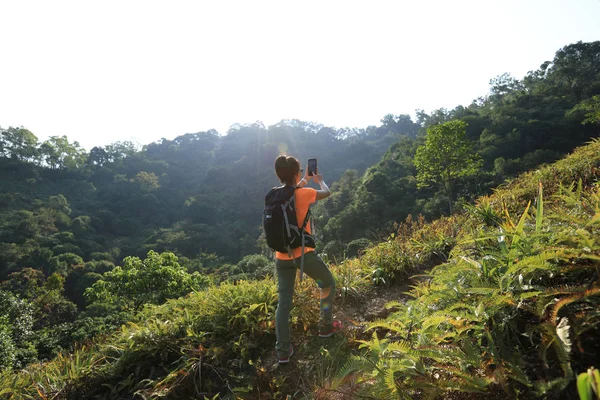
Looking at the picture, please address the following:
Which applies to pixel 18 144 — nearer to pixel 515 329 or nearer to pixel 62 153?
pixel 62 153

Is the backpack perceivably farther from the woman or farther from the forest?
the forest

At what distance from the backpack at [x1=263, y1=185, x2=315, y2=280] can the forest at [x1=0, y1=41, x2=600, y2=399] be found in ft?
3.28

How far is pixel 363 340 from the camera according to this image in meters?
2.77

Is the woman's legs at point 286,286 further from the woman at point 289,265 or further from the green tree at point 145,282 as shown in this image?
the green tree at point 145,282

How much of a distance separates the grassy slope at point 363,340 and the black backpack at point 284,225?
2.86 ft

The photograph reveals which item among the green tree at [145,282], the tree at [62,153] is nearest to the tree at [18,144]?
the tree at [62,153]

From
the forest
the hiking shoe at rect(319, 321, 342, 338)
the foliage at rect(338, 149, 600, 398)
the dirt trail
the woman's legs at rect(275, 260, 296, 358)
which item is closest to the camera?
the foliage at rect(338, 149, 600, 398)

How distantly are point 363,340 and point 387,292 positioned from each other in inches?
59.6

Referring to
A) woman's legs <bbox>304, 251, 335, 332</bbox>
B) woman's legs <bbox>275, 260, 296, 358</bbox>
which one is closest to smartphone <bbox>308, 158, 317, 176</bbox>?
woman's legs <bbox>304, 251, 335, 332</bbox>

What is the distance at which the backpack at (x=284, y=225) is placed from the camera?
2.73m

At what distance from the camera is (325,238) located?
3031 centimetres

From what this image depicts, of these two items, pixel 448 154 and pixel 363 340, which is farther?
pixel 448 154

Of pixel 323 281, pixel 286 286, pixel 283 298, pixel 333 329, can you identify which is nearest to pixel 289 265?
pixel 286 286

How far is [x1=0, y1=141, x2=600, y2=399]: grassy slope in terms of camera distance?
153 centimetres
